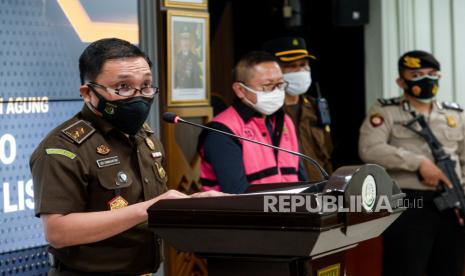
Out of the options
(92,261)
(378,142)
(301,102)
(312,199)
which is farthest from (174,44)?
(312,199)

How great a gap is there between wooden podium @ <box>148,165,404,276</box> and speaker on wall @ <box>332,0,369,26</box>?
3125 mm

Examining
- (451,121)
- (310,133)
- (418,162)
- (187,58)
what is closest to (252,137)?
(187,58)

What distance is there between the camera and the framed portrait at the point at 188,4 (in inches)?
156

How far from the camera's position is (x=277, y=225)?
1.94m

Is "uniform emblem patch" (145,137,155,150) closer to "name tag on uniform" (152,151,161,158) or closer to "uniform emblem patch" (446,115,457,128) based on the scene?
"name tag on uniform" (152,151,161,158)

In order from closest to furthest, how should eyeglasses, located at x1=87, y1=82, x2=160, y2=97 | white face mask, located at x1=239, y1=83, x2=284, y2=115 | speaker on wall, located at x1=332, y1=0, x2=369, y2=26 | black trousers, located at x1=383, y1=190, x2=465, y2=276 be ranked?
eyeglasses, located at x1=87, y1=82, x2=160, y2=97, white face mask, located at x1=239, y1=83, x2=284, y2=115, black trousers, located at x1=383, y1=190, x2=465, y2=276, speaker on wall, located at x1=332, y1=0, x2=369, y2=26

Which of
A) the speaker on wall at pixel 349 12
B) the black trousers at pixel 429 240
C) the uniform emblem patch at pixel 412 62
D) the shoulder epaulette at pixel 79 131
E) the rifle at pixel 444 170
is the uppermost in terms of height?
the speaker on wall at pixel 349 12

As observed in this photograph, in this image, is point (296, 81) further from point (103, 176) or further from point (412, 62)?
point (103, 176)

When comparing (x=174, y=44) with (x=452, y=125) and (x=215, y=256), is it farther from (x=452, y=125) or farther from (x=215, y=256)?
(x=215, y=256)

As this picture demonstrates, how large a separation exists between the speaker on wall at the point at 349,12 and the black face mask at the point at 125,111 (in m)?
3.03

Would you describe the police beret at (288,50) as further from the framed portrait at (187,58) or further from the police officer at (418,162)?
the police officer at (418,162)

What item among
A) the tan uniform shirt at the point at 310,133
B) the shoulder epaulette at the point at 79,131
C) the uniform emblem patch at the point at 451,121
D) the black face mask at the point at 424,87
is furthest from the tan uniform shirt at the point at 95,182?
the uniform emblem patch at the point at 451,121

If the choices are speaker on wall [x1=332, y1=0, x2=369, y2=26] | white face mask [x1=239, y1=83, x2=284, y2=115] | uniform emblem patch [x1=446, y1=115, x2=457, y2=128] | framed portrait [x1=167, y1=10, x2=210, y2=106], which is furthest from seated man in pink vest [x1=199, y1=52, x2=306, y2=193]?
speaker on wall [x1=332, y1=0, x2=369, y2=26]

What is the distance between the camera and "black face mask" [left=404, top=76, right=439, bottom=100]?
4.48 metres
